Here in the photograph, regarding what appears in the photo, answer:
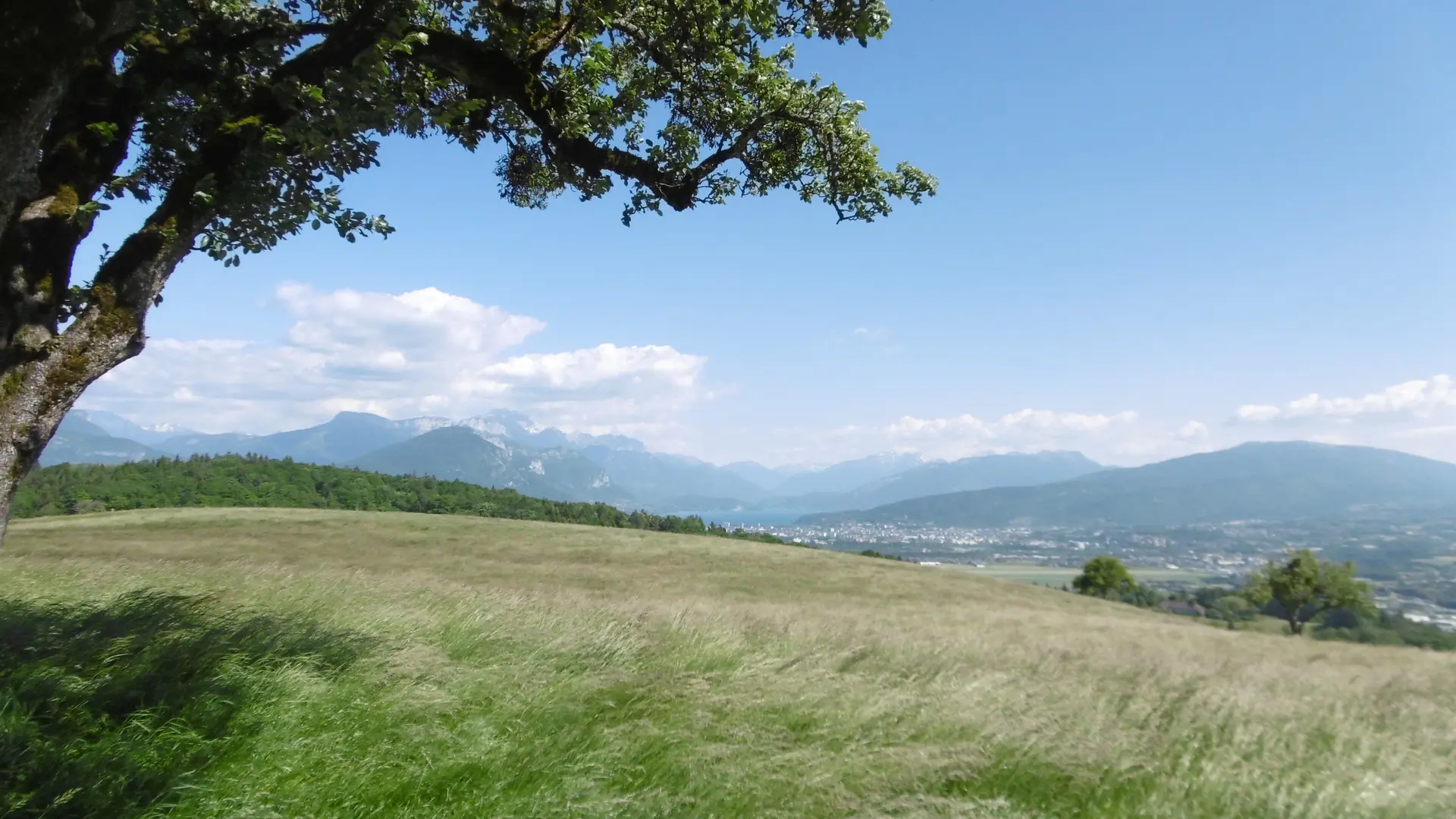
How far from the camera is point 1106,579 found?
81.2 m

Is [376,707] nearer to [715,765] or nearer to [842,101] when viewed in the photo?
[715,765]

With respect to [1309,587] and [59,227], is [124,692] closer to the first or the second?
[59,227]

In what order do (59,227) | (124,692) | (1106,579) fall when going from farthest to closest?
(1106,579) < (124,692) < (59,227)

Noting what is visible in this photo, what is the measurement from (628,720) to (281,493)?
142m

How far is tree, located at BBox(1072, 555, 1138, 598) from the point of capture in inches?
3196

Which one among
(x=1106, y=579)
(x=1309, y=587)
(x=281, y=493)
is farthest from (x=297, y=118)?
(x=281, y=493)

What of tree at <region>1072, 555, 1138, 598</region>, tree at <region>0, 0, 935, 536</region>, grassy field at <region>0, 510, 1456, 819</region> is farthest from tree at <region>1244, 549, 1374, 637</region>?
tree at <region>0, 0, 935, 536</region>

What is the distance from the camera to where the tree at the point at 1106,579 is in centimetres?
8119

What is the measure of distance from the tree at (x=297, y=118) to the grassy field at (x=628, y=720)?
80.2 inches

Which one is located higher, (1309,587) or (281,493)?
(281,493)

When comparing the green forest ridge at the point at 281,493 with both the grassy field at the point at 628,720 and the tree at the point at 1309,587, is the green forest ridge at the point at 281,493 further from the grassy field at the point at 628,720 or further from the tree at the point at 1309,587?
the grassy field at the point at 628,720

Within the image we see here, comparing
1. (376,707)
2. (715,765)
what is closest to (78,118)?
(376,707)

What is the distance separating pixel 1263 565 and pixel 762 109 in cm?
6846

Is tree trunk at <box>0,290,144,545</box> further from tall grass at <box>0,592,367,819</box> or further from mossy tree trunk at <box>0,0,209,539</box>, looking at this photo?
tall grass at <box>0,592,367,819</box>
